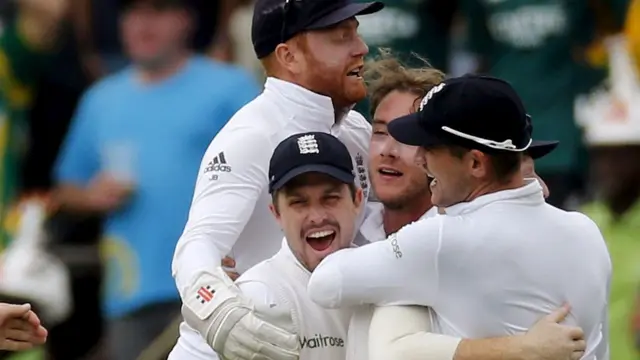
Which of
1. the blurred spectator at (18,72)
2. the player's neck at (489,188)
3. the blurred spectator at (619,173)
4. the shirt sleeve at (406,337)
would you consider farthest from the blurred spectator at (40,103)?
the player's neck at (489,188)

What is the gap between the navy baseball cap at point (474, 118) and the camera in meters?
4.66

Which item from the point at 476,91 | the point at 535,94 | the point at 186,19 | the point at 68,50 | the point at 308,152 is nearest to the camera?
the point at 476,91

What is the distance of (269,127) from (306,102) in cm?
15

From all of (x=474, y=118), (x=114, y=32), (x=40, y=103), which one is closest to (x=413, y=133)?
(x=474, y=118)

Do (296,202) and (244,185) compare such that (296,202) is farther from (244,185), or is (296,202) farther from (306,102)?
(306,102)

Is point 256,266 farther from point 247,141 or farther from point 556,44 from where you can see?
point 556,44

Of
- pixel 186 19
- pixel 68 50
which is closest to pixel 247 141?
pixel 186 19

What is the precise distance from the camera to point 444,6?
29.8 feet

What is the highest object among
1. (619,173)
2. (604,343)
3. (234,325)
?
(234,325)

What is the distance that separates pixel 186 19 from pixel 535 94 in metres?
1.82

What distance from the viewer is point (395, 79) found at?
5.57 metres

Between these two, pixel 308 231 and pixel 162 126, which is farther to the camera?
pixel 162 126

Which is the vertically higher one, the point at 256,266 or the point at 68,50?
the point at 256,266

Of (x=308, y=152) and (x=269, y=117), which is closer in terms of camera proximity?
(x=308, y=152)
